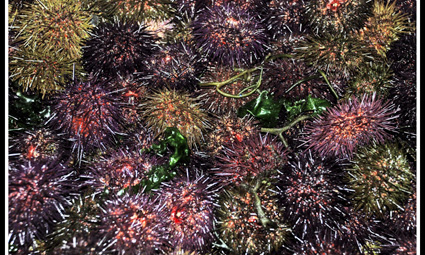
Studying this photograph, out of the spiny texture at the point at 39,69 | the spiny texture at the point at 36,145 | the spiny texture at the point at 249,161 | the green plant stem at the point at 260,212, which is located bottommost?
the green plant stem at the point at 260,212

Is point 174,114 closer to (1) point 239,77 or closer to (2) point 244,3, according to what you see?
(1) point 239,77

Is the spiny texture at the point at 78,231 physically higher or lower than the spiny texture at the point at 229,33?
lower

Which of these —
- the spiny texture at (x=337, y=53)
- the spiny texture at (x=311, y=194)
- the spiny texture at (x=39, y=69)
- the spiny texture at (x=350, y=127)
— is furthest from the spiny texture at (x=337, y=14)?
the spiny texture at (x=39, y=69)

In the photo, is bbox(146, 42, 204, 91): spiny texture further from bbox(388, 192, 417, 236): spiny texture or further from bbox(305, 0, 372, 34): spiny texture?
bbox(388, 192, 417, 236): spiny texture

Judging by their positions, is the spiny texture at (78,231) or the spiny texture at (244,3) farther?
the spiny texture at (244,3)

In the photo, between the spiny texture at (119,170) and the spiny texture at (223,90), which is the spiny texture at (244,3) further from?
the spiny texture at (119,170)

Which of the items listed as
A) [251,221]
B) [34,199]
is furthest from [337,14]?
[34,199]
